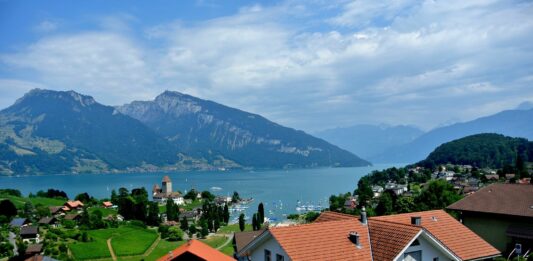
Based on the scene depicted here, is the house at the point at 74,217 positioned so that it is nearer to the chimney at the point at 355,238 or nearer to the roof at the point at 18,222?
the roof at the point at 18,222

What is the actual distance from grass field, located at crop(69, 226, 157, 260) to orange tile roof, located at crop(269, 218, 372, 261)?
130 feet

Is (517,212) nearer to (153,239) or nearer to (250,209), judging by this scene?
(153,239)

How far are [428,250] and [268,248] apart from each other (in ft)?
19.2

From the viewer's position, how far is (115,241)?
58656 mm

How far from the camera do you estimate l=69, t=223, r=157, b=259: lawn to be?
50419 mm

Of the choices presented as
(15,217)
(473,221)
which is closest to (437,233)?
(473,221)

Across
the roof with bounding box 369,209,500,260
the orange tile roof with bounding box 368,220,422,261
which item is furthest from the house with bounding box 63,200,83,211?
the orange tile roof with bounding box 368,220,422,261

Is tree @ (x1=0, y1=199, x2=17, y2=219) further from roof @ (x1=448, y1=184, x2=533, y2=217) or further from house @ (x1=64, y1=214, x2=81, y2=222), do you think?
roof @ (x1=448, y1=184, x2=533, y2=217)

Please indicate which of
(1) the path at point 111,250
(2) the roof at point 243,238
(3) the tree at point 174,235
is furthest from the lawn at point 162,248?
(2) the roof at point 243,238

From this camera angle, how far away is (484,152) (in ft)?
552

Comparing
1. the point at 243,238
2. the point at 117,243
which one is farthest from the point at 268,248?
the point at 117,243

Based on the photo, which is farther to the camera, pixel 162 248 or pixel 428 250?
pixel 162 248

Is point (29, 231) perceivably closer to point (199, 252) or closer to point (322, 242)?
point (199, 252)

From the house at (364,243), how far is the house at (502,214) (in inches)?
201
